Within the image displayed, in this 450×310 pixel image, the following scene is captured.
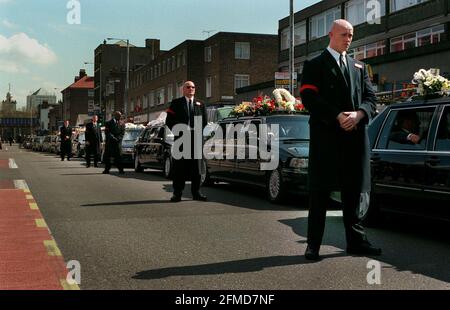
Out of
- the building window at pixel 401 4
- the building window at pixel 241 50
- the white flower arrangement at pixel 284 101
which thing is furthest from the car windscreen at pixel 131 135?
the building window at pixel 241 50

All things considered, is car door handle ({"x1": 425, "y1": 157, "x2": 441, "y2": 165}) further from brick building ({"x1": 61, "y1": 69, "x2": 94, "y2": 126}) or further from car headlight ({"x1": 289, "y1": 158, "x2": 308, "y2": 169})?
brick building ({"x1": 61, "y1": 69, "x2": 94, "y2": 126})

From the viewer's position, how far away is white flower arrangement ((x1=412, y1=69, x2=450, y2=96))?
708cm

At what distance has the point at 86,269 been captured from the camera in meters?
5.40

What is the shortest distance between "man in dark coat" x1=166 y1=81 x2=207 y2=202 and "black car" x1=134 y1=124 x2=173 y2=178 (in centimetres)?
478

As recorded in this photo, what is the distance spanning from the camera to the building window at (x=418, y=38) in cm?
3259

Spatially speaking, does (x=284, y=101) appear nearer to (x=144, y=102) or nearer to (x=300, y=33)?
(x=300, y=33)

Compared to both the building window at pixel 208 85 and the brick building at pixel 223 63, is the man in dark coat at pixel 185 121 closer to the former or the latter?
the brick building at pixel 223 63

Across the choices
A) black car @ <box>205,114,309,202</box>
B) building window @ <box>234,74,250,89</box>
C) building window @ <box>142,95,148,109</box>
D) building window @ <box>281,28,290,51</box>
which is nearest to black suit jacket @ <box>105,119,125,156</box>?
black car @ <box>205,114,309,202</box>

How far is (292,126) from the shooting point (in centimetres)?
1120

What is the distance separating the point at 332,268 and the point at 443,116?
2.49m

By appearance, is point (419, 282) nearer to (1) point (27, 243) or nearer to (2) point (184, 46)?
(1) point (27, 243)

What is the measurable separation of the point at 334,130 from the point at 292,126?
219 inches

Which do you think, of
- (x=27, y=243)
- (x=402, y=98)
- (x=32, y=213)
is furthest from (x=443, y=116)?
(x=32, y=213)
